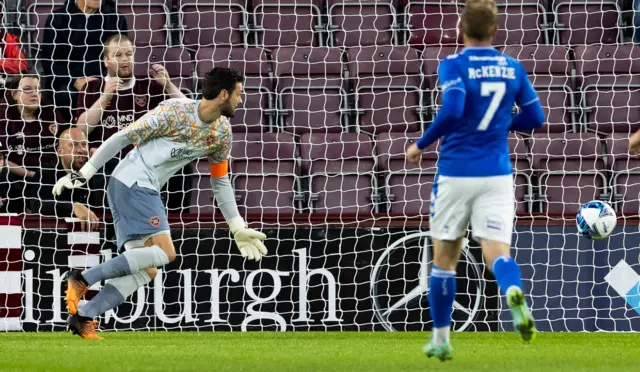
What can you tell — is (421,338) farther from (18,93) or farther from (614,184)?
(18,93)

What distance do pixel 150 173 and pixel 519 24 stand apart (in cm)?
499

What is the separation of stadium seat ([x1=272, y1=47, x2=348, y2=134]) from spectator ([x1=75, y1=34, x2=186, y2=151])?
1.26 meters

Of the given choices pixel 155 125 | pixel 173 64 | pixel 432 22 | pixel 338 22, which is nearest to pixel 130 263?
pixel 155 125

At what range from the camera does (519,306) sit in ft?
17.7

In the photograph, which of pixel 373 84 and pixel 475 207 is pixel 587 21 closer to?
pixel 373 84

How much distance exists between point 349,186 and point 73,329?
117 inches

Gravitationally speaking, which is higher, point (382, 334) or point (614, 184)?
point (614, 184)

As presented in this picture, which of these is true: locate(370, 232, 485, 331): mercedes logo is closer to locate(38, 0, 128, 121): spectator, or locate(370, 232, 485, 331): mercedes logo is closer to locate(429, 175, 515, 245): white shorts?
locate(38, 0, 128, 121): spectator

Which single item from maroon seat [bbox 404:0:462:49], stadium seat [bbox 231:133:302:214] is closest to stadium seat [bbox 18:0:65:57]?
stadium seat [bbox 231:133:302:214]

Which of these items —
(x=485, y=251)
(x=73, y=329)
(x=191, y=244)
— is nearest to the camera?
(x=485, y=251)

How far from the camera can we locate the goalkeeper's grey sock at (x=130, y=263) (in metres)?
8.20

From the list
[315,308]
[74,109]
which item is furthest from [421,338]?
[74,109]

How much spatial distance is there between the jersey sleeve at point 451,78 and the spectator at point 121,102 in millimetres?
4434

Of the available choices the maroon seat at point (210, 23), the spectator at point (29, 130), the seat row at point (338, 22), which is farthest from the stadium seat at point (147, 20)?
the spectator at point (29, 130)
